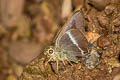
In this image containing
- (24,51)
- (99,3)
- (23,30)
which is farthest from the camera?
(23,30)

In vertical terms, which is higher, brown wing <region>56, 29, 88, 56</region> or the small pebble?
brown wing <region>56, 29, 88, 56</region>

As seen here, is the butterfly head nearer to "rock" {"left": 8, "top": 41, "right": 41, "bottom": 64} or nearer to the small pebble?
the small pebble

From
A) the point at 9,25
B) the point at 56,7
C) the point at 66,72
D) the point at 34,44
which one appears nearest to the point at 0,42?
the point at 9,25

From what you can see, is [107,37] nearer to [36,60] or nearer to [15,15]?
[36,60]

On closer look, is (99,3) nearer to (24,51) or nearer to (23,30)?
(24,51)

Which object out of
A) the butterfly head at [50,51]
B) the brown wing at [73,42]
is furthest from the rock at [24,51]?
the brown wing at [73,42]

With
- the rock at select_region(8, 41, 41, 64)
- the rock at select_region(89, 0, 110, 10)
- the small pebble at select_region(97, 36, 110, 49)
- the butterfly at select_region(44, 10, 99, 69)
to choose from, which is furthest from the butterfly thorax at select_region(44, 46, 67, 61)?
the rock at select_region(8, 41, 41, 64)

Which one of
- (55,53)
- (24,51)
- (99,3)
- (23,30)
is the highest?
(99,3)

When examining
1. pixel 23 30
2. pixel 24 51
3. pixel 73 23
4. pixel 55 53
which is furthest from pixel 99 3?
pixel 23 30
